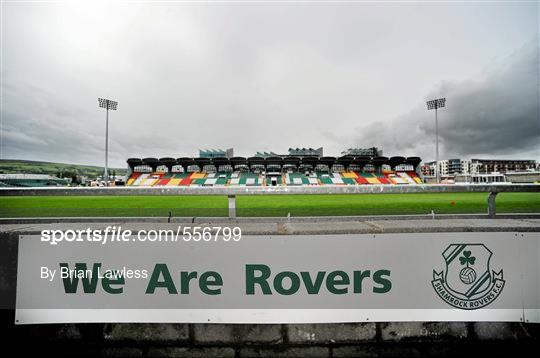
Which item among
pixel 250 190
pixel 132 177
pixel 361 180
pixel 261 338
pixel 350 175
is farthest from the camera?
pixel 350 175

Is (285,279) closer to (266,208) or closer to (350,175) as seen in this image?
(266,208)

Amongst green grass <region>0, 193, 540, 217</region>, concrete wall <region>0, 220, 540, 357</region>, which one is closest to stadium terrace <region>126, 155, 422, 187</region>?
green grass <region>0, 193, 540, 217</region>

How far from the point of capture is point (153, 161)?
211 feet

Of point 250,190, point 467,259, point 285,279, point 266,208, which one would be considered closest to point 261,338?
point 285,279

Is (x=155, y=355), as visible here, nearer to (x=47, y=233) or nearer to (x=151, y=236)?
(x=151, y=236)

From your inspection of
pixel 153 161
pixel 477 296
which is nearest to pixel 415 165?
pixel 153 161

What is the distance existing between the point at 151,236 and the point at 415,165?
248 feet

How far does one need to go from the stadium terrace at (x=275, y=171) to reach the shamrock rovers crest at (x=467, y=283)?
59.3 metres

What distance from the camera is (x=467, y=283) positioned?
1905 mm

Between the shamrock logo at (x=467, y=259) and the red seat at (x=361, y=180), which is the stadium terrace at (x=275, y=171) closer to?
the red seat at (x=361, y=180)

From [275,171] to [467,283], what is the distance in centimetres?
6953

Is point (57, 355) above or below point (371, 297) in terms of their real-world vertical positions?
below

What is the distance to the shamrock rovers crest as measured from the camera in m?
1.90

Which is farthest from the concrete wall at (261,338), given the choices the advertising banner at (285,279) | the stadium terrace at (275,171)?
the stadium terrace at (275,171)
